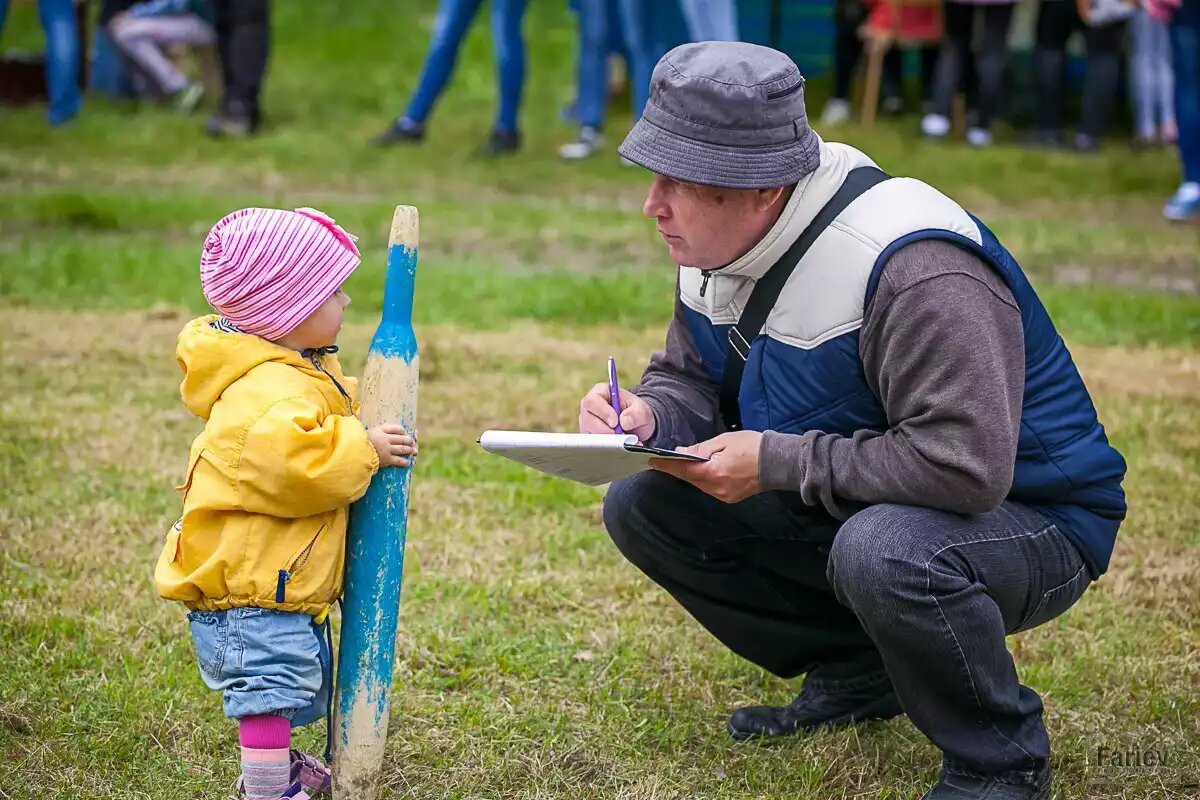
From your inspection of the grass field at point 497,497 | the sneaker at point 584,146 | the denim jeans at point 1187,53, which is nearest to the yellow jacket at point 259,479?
the grass field at point 497,497

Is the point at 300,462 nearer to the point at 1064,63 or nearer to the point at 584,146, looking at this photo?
the point at 584,146

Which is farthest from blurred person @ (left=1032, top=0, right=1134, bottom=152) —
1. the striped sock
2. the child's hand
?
the striped sock

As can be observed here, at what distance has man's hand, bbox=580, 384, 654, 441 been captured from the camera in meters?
2.89

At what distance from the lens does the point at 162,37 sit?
1199cm

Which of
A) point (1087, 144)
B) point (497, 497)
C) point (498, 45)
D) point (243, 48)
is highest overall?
point (497, 497)

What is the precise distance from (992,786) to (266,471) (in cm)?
139

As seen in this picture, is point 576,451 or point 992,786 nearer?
point 576,451

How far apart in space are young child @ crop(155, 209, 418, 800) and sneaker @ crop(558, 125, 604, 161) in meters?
7.72

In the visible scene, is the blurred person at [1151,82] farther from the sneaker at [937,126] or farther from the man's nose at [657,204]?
the man's nose at [657,204]

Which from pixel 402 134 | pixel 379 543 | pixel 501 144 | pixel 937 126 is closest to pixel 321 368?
pixel 379 543

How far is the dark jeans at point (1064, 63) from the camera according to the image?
36.2 feet

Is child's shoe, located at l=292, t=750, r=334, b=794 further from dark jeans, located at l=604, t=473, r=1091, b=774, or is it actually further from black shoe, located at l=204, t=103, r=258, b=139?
black shoe, located at l=204, t=103, r=258, b=139

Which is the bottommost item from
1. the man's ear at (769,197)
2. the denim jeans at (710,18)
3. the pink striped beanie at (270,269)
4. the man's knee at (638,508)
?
the denim jeans at (710,18)

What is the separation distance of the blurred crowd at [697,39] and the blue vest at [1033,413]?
20.9ft
